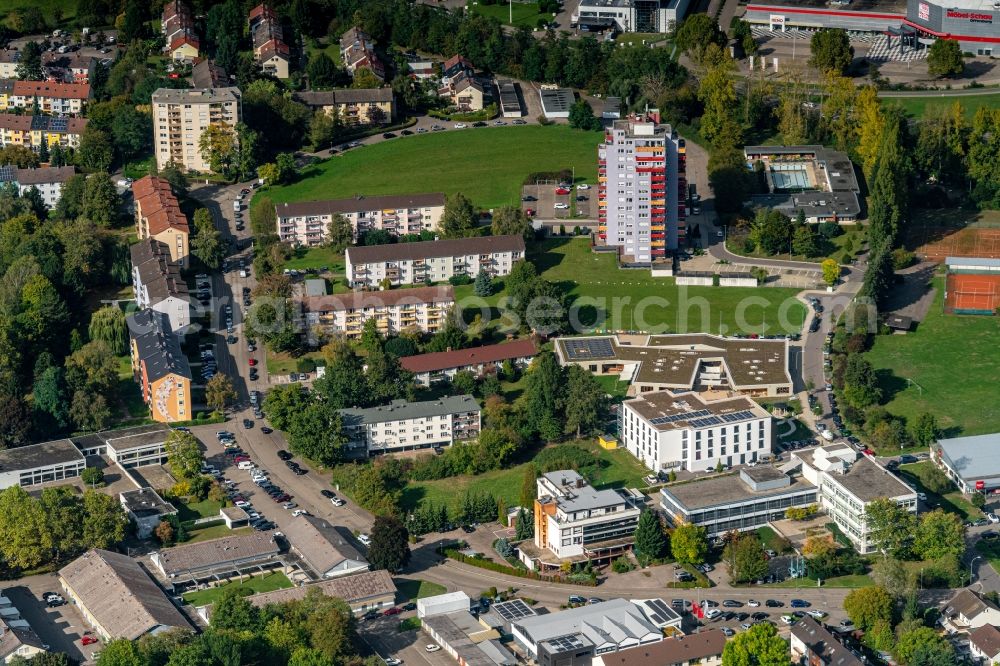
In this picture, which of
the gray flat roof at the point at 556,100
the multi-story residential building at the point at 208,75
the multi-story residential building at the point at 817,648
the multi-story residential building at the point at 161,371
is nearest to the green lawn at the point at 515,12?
the gray flat roof at the point at 556,100

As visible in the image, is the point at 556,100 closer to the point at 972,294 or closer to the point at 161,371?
the point at 972,294

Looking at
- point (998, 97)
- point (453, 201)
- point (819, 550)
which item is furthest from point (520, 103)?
point (819, 550)

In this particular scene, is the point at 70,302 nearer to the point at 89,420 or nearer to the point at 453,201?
the point at 89,420

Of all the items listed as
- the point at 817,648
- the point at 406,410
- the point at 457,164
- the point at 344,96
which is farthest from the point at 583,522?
the point at 344,96

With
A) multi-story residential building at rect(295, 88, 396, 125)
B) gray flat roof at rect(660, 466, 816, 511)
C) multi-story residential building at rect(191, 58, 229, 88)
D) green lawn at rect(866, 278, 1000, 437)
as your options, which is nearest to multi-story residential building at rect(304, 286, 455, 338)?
gray flat roof at rect(660, 466, 816, 511)

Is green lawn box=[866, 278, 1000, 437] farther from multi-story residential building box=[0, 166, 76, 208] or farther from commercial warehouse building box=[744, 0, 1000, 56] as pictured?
multi-story residential building box=[0, 166, 76, 208]

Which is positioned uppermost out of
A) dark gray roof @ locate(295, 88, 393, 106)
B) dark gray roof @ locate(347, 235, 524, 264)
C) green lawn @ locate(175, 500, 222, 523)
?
dark gray roof @ locate(295, 88, 393, 106)
